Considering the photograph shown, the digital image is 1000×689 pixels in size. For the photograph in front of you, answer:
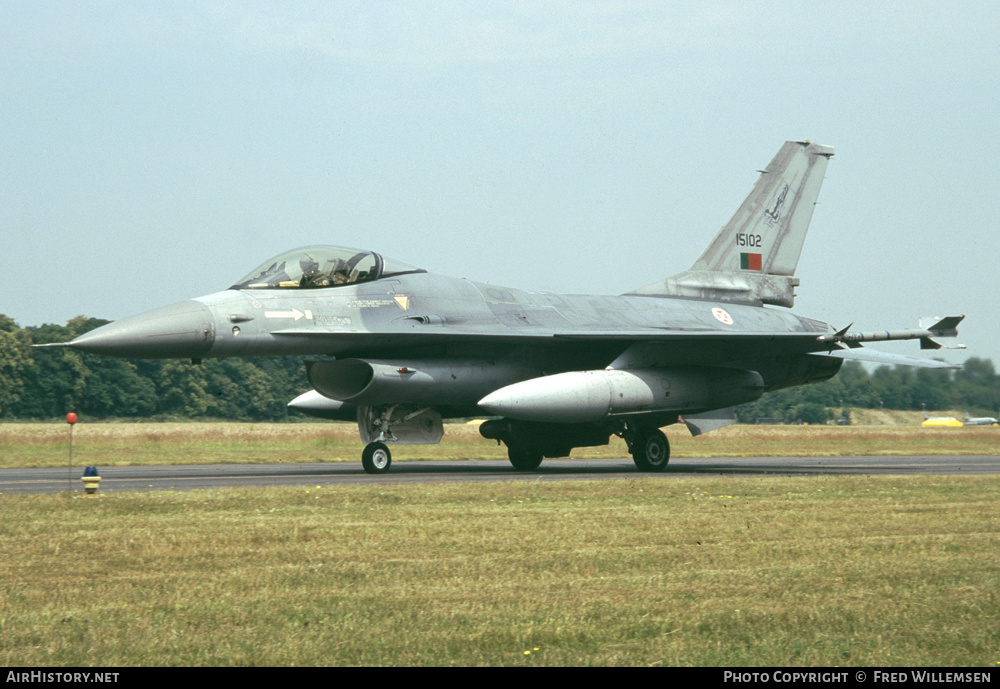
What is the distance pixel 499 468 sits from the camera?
19.0 m

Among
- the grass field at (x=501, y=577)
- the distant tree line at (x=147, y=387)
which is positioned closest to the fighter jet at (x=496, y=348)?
the grass field at (x=501, y=577)

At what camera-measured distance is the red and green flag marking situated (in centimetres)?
2173

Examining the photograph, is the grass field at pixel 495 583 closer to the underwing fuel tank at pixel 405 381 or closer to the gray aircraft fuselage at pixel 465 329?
the gray aircraft fuselage at pixel 465 329

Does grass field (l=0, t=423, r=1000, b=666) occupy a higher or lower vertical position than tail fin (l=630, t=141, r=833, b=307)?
lower

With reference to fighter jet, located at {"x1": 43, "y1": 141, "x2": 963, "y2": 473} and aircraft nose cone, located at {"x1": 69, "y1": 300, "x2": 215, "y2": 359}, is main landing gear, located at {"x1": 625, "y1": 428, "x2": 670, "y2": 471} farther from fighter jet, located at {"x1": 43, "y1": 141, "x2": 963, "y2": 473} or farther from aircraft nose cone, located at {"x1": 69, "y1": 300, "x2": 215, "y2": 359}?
aircraft nose cone, located at {"x1": 69, "y1": 300, "x2": 215, "y2": 359}

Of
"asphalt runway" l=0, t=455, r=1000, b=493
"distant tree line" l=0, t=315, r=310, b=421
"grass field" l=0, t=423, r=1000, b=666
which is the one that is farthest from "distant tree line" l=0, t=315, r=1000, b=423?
"grass field" l=0, t=423, r=1000, b=666

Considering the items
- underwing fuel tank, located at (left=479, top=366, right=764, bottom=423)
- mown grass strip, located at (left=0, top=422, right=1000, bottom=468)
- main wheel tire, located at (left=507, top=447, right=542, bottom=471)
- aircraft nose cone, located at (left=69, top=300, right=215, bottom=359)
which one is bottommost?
mown grass strip, located at (left=0, top=422, right=1000, bottom=468)

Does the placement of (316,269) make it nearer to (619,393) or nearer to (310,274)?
→ (310,274)

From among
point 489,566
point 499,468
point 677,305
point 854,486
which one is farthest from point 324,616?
point 677,305

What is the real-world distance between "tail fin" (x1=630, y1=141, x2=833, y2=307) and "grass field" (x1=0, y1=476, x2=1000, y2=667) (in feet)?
35.4

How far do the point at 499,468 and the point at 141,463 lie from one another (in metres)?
6.92

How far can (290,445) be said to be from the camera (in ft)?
91.4

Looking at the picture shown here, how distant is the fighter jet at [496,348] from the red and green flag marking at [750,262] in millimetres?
973
